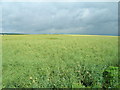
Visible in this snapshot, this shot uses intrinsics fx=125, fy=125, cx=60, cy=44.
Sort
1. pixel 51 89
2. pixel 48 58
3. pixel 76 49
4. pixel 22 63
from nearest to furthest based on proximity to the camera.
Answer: pixel 51 89
pixel 22 63
pixel 48 58
pixel 76 49

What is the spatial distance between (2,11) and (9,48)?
1.22 m

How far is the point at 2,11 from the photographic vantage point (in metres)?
3.84

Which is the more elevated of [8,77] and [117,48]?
[117,48]

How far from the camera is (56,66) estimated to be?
10.1 ft

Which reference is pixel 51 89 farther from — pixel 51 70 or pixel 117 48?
pixel 117 48

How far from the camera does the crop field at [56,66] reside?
8.30 ft

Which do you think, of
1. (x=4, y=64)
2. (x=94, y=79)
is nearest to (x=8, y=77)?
(x=4, y=64)

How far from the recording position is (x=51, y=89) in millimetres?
2408

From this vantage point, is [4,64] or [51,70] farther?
[4,64]

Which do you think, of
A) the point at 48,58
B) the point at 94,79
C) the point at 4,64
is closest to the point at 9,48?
the point at 4,64

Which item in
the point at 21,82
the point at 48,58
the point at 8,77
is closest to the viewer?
the point at 21,82

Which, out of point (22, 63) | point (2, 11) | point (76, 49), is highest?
point (2, 11)

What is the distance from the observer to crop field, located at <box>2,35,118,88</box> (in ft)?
8.30

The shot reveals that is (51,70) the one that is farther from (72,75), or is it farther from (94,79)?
(94,79)
